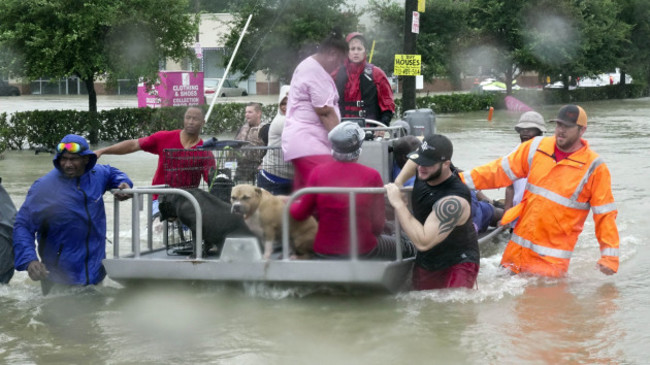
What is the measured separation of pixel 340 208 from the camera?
765cm

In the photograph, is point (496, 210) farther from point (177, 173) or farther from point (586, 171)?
point (177, 173)

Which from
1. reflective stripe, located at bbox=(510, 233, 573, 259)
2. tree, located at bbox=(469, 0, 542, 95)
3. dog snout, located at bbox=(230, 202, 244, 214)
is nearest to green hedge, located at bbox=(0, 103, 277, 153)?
dog snout, located at bbox=(230, 202, 244, 214)

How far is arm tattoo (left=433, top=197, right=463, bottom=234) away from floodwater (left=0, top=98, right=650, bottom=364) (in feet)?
2.48

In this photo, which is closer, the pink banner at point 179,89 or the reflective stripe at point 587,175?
the reflective stripe at point 587,175

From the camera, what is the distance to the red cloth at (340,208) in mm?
7598

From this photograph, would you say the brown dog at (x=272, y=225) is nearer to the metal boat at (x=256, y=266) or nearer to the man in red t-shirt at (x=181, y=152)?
the metal boat at (x=256, y=266)

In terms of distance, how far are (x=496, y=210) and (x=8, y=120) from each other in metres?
17.2

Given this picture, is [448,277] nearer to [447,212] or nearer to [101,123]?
[447,212]

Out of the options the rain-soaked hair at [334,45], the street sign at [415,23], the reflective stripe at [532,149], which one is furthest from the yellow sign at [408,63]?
the reflective stripe at [532,149]

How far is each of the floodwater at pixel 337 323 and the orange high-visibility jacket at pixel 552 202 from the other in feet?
1.01

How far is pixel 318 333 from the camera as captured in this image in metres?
7.14

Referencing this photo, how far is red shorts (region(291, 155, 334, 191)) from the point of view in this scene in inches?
326

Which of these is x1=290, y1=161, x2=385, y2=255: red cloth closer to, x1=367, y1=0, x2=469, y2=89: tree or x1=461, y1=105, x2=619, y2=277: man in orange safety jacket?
x1=461, y1=105, x2=619, y2=277: man in orange safety jacket

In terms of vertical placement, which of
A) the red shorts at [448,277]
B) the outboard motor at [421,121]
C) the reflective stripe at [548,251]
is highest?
the outboard motor at [421,121]
